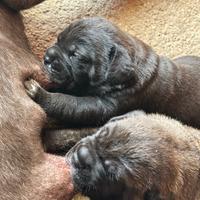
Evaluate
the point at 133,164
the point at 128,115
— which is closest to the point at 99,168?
the point at 133,164

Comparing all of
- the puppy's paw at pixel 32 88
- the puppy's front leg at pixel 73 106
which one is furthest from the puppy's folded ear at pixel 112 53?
the puppy's paw at pixel 32 88

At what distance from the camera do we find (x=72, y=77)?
8.51 ft

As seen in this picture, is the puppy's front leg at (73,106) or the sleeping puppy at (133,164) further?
the puppy's front leg at (73,106)

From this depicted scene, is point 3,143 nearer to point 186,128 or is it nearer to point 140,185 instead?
point 140,185

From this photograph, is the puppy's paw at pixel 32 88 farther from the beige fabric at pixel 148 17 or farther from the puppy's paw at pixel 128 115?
the beige fabric at pixel 148 17

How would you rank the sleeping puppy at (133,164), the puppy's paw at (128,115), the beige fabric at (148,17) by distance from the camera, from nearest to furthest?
1. the sleeping puppy at (133,164)
2. the puppy's paw at (128,115)
3. the beige fabric at (148,17)

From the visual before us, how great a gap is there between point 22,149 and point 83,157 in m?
0.28

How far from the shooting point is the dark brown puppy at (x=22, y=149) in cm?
220

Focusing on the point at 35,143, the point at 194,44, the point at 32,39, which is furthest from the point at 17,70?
the point at 194,44

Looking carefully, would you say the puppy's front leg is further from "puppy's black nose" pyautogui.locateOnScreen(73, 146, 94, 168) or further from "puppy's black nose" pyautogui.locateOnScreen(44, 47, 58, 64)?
"puppy's black nose" pyautogui.locateOnScreen(73, 146, 94, 168)

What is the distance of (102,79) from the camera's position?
99.7 inches

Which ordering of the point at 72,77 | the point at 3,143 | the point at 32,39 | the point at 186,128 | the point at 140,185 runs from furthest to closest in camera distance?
the point at 32,39 < the point at 72,77 < the point at 186,128 < the point at 3,143 < the point at 140,185

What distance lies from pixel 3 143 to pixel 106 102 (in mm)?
515

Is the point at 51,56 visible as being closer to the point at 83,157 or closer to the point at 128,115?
the point at 128,115
